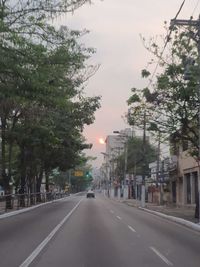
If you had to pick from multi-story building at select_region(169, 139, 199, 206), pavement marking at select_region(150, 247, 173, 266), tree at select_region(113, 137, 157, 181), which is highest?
tree at select_region(113, 137, 157, 181)

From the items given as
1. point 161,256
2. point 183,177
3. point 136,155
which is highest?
point 136,155

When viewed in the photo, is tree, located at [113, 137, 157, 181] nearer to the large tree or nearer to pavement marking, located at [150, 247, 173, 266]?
the large tree

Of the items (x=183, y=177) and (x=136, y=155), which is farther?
(x=136, y=155)

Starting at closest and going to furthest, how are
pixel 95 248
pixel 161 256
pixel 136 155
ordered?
1. pixel 161 256
2. pixel 95 248
3. pixel 136 155

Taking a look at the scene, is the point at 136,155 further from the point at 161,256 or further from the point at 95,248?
the point at 161,256

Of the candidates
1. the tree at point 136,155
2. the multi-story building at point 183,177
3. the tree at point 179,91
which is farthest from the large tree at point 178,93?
the tree at point 136,155

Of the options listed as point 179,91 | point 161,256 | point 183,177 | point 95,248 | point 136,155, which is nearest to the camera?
point 161,256

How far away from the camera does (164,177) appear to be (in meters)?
67.1

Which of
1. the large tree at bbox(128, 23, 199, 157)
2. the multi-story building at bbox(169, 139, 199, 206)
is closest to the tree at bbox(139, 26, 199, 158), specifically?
the large tree at bbox(128, 23, 199, 157)

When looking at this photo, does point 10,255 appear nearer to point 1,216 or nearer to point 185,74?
→ point 185,74

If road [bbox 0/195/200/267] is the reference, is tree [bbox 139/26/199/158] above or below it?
above

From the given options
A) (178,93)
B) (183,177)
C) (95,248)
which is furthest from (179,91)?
(183,177)

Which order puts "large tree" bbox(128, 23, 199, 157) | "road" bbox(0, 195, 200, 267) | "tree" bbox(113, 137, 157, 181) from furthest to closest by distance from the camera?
"tree" bbox(113, 137, 157, 181) → "large tree" bbox(128, 23, 199, 157) → "road" bbox(0, 195, 200, 267)

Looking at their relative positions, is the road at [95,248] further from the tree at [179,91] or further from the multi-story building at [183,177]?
the multi-story building at [183,177]
